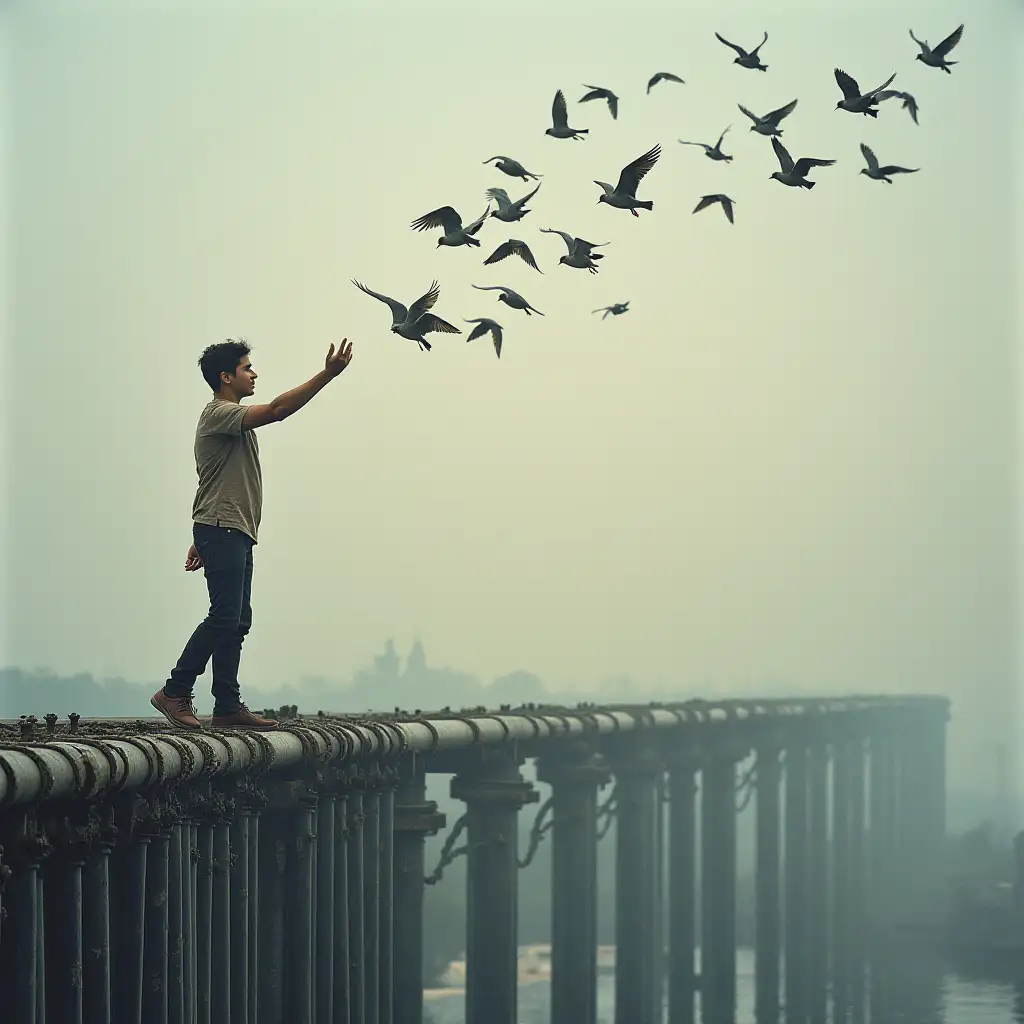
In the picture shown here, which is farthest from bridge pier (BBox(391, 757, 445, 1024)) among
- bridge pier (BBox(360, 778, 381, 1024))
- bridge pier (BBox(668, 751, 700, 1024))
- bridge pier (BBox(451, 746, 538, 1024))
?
bridge pier (BBox(668, 751, 700, 1024))

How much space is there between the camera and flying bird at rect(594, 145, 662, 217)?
26.5m

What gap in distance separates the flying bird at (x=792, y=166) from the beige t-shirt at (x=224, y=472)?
10.2 m

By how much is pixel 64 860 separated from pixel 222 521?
3.47 metres

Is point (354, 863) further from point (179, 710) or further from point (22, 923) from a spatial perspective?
point (22, 923)

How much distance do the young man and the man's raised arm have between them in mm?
115

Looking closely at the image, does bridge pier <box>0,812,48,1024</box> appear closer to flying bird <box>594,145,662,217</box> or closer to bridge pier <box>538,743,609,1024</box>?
flying bird <box>594,145,662,217</box>

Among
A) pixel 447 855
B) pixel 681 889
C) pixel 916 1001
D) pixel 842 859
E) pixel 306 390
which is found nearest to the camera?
pixel 306 390

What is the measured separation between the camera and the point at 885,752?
110250 millimetres

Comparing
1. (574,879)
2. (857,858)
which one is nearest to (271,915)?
(574,879)

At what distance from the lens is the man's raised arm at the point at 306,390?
60.7 ft

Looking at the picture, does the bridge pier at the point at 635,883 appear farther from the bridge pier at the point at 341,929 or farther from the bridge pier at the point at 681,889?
the bridge pier at the point at 341,929

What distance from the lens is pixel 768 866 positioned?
243ft

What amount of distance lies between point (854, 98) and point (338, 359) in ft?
34.7

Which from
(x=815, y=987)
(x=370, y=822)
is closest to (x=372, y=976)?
(x=370, y=822)
